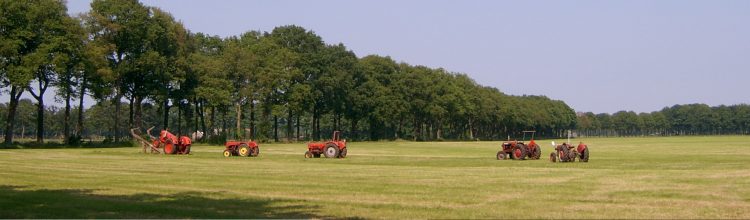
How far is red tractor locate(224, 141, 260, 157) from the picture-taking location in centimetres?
4666

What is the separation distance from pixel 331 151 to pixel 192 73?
4658cm

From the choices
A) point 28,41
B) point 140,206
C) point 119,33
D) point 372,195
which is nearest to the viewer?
point 140,206

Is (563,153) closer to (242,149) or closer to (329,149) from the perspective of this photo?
(329,149)

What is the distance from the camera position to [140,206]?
15820mm

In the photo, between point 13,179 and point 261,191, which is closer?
point 261,191

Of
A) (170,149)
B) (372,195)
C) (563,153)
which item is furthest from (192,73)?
(372,195)

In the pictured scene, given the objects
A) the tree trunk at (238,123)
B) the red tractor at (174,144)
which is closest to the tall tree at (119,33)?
the tree trunk at (238,123)

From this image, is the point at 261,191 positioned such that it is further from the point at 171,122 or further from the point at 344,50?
the point at 171,122

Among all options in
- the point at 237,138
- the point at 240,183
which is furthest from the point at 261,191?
the point at 237,138

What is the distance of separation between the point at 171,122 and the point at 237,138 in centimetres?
9452

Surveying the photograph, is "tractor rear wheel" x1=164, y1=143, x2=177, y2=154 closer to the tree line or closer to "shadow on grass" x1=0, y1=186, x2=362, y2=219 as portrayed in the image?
the tree line

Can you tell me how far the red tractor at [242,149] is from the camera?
46662 mm

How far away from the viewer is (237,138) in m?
87.2

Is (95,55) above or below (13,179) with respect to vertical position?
above
